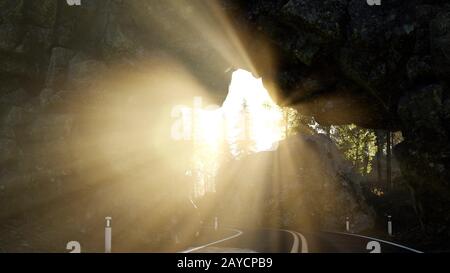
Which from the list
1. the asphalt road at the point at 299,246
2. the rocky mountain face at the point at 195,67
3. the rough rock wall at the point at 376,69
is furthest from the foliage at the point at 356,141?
the asphalt road at the point at 299,246

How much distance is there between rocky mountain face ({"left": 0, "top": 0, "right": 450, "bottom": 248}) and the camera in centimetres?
1531

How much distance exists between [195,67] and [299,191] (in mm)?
13408

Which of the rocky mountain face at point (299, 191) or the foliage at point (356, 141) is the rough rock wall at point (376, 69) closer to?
the rocky mountain face at point (299, 191)

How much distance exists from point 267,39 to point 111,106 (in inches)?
443

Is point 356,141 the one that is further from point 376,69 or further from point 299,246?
point 299,246

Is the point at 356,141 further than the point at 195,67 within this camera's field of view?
Yes

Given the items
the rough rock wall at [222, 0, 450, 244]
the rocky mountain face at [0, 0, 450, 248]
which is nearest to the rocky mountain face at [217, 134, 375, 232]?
the rough rock wall at [222, 0, 450, 244]

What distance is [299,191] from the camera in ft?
98.7

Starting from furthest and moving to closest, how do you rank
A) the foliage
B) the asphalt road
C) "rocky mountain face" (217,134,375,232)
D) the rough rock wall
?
1. the foliage
2. "rocky mountain face" (217,134,375,232)
3. the rough rock wall
4. the asphalt road

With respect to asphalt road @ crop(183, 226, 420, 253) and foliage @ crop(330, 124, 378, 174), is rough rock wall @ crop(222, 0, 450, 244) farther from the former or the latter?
foliage @ crop(330, 124, 378, 174)

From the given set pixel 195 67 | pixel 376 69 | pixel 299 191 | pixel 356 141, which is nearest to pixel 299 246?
pixel 376 69

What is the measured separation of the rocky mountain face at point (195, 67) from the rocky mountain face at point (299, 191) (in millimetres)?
6482

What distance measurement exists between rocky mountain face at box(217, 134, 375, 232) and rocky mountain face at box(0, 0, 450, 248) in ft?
21.3

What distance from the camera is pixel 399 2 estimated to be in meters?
18.4
